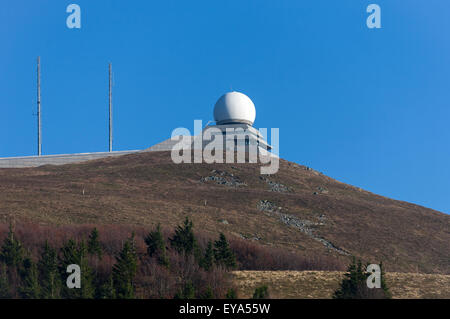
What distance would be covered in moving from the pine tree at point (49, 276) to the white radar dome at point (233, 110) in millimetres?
61783

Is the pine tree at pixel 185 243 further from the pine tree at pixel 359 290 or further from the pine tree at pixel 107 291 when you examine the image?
the pine tree at pixel 359 290

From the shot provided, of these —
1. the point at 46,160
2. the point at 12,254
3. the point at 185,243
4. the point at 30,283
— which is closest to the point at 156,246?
the point at 185,243

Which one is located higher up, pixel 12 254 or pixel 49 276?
pixel 12 254

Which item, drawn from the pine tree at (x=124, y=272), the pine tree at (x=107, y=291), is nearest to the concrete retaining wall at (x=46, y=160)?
the pine tree at (x=124, y=272)

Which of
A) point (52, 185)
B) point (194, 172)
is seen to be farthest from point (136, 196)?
point (194, 172)

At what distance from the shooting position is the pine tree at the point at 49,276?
25.7m

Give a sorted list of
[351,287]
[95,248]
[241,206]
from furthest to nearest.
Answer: [241,206], [95,248], [351,287]

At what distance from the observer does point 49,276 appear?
26906 mm

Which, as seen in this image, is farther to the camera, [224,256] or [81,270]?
[224,256]

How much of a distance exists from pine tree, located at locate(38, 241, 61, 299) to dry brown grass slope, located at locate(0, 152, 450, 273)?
15.8 metres

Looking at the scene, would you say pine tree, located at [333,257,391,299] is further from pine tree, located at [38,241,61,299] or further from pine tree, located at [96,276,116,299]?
pine tree, located at [38,241,61,299]

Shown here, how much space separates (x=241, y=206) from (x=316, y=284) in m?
31.0

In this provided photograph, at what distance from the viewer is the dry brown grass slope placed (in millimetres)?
51094

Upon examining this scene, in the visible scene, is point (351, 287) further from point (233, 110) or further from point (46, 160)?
point (233, 110)
